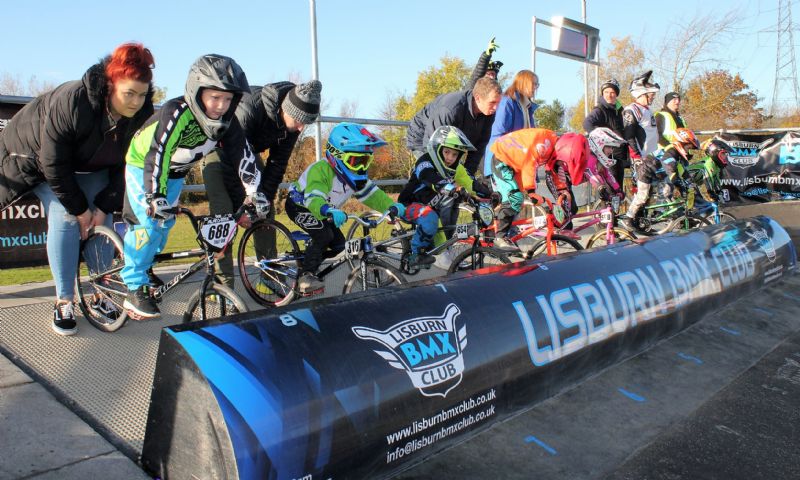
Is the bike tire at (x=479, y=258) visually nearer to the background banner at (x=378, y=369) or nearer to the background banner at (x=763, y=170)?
the background banner at (x=378, y=369)

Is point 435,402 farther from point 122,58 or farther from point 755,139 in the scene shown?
point 755,139

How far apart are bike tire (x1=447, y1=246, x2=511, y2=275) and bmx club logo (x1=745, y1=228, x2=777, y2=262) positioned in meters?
2.66

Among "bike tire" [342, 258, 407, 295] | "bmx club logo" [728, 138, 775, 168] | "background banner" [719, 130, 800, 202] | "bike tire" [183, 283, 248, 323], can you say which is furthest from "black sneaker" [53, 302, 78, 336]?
"bmx club logo" [728, 138, 775, 168]

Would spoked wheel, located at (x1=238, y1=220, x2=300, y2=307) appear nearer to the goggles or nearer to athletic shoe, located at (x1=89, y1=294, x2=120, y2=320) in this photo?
the goggles

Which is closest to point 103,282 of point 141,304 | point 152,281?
point 152,281

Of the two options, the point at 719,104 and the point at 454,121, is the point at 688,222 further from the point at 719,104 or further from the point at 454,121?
the point at 719,104

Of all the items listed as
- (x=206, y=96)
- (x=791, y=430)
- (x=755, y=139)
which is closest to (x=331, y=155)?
(x=206, y=96)

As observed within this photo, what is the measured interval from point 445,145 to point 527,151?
0.95 meters

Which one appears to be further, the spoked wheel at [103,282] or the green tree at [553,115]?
the green tree at [553,115]

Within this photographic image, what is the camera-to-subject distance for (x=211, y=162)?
521 cm

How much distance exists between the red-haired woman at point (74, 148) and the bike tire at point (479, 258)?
292cm

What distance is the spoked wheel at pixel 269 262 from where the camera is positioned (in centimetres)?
512

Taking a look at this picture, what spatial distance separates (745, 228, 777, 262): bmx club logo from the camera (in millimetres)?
6188

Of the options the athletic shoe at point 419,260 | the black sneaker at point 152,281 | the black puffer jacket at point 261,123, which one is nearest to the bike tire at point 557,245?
the athletic shoe at point 419,260
